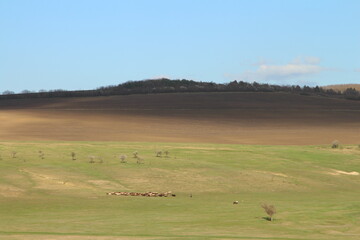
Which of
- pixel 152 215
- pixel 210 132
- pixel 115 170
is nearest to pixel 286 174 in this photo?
pixel 115 170

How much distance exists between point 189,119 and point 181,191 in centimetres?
4715

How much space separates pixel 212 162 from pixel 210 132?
2715cm

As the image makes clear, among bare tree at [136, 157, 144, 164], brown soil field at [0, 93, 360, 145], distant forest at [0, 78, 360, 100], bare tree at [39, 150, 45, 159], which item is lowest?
bare tree at [136, 157, 144, 164]

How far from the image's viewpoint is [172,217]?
1096 inches

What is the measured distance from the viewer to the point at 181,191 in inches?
1503

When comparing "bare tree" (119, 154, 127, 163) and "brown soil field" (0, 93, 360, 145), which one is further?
"brown soil field" (0, 93, 360, 145)

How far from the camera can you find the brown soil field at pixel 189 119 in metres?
68.9

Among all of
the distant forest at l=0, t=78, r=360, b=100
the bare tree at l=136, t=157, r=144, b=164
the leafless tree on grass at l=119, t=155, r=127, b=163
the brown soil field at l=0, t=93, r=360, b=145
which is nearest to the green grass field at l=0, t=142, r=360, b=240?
the bare tree at l=136, t=157, r=144, b=164

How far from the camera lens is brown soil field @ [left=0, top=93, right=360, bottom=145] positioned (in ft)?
226

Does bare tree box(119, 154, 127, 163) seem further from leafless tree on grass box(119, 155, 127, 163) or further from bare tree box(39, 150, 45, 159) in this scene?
bare tree box(39, 150, 45, 159)

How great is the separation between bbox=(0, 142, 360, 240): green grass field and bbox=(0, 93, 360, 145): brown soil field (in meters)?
10.1

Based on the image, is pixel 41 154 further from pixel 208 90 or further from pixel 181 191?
pixel 208 90

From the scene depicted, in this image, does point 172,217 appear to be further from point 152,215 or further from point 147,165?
point 147,165

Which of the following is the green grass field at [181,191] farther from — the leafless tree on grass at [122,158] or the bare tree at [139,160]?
the leafless tree on grass at [122,158]
